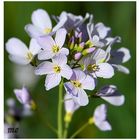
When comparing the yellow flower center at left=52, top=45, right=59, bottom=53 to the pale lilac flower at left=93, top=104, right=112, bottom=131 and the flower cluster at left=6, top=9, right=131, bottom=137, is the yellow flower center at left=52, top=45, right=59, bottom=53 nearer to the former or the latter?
the flower cluster at left=6, top=9, right=131, bottom=137

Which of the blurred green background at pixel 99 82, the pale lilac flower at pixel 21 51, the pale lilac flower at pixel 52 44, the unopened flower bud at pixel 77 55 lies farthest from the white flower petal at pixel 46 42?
the blurred green background at pixel 99 82

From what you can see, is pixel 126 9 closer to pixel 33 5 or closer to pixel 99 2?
pixel 99 2

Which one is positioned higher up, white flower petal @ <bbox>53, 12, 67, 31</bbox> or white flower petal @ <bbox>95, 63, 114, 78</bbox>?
white flower petal @ <bbox>53, 12, 67, 31</bbox>

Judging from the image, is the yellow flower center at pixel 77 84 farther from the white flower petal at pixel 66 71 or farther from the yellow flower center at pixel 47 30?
the yellow flower center at pixel 47 30

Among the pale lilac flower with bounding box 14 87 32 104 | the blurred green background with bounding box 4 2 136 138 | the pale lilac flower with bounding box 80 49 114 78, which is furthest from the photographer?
the blurred green background with bounding box 4 2 136 138

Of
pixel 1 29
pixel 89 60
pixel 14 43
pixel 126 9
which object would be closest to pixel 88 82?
pixel 89 60

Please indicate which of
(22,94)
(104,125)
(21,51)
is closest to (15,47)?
(21,51)

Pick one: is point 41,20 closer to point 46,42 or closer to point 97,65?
point 46,42

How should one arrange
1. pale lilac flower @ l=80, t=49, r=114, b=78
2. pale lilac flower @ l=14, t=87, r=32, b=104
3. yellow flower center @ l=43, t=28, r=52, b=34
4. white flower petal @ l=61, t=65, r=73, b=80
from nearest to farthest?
white flower petal @ l=61, t=65, r=73, b=80
pale lilac flower @ l=80, t=49, r=114, b=78
pale lilac flower @ l=14, t=87, r=32, b=104
yellow flower center @ l=43, t=28, r=52, b=34

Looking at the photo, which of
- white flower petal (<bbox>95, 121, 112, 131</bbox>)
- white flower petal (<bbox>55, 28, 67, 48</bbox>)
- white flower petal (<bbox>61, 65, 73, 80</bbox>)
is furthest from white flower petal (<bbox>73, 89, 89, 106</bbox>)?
white flower petal (<bbox>95, 121, 112, 131</bbox>)
